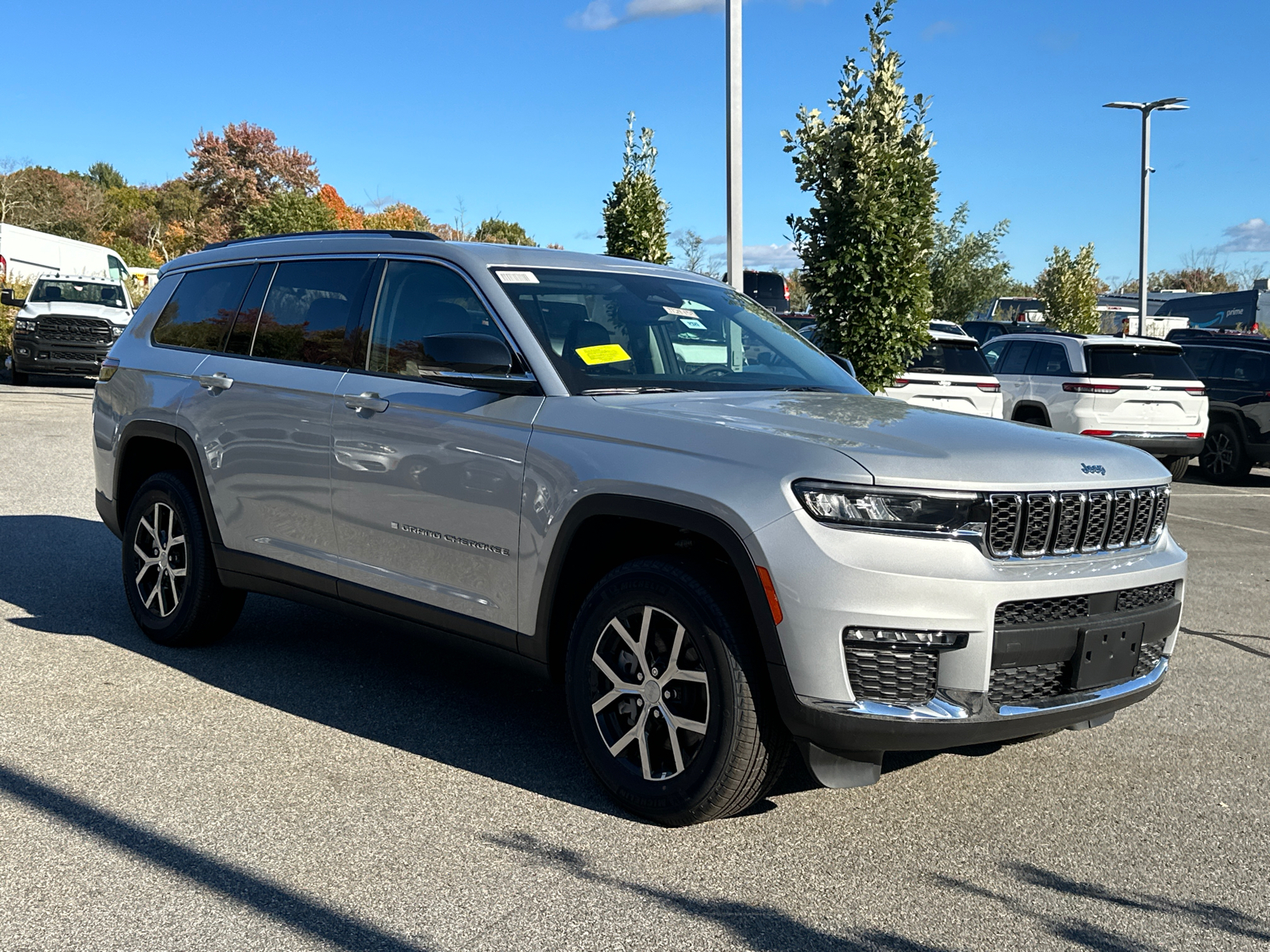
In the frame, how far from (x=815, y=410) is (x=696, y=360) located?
2.37 ft

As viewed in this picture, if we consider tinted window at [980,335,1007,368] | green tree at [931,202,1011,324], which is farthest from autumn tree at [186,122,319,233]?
tinted window at [980,335,1007,368]

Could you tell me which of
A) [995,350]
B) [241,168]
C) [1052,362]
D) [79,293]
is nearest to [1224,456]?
[1052,362]

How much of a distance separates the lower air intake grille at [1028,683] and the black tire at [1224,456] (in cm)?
1269

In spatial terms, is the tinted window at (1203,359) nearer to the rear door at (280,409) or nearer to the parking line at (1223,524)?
the parking line at (1223,524)

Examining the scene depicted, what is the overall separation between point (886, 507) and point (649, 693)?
0.99 meters

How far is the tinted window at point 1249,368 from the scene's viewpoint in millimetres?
15453

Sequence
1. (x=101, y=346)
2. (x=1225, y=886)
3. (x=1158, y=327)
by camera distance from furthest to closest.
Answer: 1. (x=1158, y=327)
2. (x=101, y=346)
3. (x=1225, y=886)

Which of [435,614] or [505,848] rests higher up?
[435,614]

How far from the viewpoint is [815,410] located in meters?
4.28

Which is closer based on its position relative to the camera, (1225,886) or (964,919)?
(964,919)

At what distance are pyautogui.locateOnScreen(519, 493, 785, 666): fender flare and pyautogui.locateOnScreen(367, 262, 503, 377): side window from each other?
913mm

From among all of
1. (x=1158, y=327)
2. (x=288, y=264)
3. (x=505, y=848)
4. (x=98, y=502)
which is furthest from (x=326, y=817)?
(x=1158, y=327)

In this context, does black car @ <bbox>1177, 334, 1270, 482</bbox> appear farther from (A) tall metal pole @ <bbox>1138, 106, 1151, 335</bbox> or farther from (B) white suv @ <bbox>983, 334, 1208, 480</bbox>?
(A) tall metal pole @ <bbox>1138, 106, 1151, 335</bbox>

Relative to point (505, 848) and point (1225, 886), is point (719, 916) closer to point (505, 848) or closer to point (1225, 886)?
point (505, 848)
